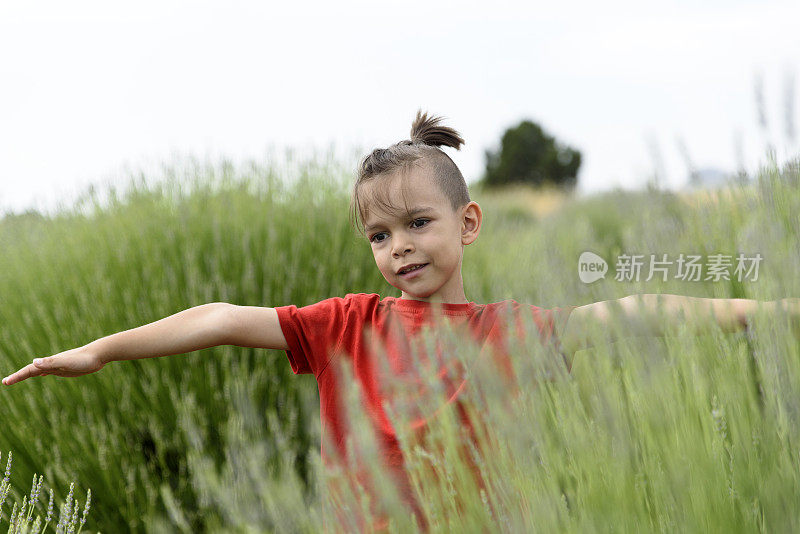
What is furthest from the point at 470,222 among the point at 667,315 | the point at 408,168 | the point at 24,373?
the point at 24,373

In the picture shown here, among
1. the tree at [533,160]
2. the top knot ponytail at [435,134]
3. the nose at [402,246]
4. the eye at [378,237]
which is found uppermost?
the tree at [533,160]

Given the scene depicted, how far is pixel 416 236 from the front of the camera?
1930 millimetres

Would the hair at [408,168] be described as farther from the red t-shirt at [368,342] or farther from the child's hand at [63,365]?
the child's hand at [63,365]

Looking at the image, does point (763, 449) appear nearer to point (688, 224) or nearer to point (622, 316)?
point (622, 316)

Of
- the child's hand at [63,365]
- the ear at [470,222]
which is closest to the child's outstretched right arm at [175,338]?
the child's hand at [63,365]

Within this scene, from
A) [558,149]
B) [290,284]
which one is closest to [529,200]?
[558,149]

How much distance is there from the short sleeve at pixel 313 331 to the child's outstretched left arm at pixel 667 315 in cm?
69

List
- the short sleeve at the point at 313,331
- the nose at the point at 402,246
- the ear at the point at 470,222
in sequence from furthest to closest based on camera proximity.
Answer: the ear at the point at 470,222 < the short sleeve at the point at 313,331 < the nose at the point at 402,246

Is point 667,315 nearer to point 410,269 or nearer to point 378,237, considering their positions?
point 410,269

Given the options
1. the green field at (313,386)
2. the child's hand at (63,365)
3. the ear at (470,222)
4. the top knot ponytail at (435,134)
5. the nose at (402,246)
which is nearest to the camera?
the green field at (313,386)

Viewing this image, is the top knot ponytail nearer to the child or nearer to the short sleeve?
the child

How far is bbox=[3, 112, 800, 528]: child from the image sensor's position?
1.84 meters

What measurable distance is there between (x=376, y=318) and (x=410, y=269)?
0.19 metres

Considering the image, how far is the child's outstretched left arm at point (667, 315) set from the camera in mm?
1057
